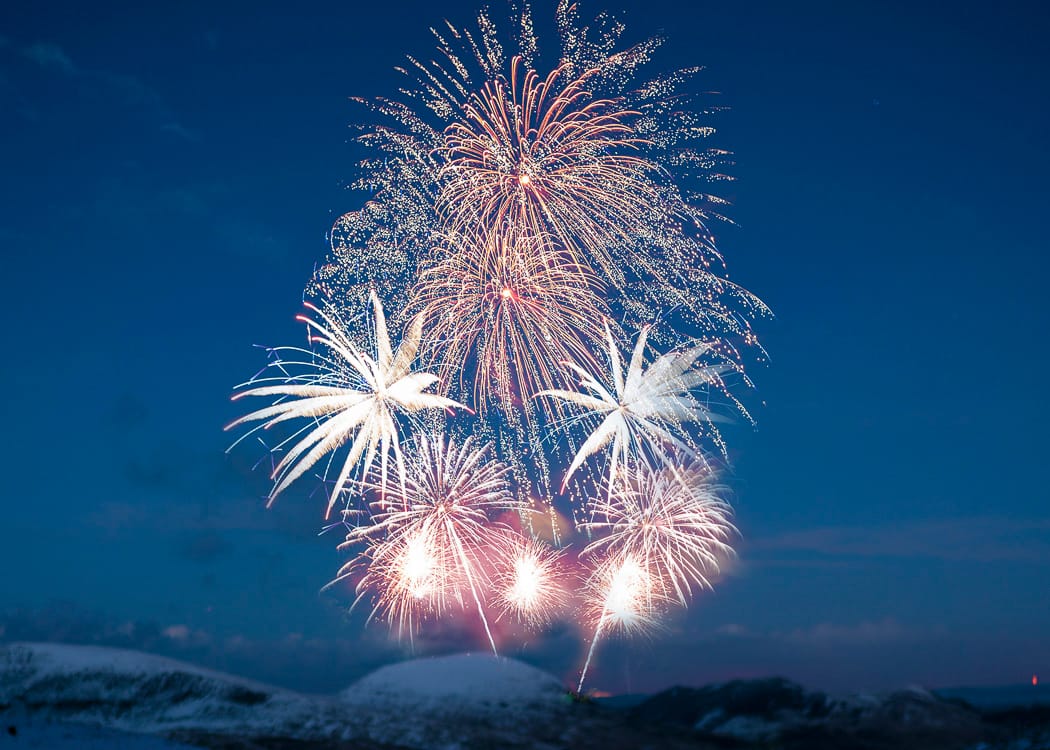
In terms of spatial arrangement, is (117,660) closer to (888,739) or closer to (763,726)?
(763,726)

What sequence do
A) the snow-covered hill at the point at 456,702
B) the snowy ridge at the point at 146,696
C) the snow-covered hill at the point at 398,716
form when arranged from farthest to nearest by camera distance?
the snowy ridge at the point at 146,696
the snow-covered hill at the point at 456,702
the snow-covered hill at the point at 398,716

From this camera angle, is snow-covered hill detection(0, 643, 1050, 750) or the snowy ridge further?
the snowy ridge

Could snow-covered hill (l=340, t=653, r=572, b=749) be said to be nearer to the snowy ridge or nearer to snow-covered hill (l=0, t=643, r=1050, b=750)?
snow-covered hill (l=0, t=643, r=1050, b=750)

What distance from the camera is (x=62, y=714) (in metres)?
56.1

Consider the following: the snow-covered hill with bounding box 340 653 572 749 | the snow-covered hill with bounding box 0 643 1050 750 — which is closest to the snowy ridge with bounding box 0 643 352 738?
the snow-covered hill with bounding box 0 643 1050 750

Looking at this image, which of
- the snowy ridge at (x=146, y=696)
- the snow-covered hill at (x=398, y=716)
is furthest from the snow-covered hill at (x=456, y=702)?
the snowy ridge at (x=146, y=696)

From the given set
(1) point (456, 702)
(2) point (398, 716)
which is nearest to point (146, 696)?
(2) point (398, 716)

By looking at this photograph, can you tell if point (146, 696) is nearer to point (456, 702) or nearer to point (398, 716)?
point (398, 716)

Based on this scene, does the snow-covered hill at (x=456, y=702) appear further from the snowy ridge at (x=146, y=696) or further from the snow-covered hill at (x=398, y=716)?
the snowy ridge at (x=146, y=696)

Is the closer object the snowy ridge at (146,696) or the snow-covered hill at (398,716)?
the snow-covered hill at (398,716)

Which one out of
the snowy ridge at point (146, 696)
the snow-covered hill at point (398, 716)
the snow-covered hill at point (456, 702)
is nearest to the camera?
the snow-covered hill at point (398, 716)

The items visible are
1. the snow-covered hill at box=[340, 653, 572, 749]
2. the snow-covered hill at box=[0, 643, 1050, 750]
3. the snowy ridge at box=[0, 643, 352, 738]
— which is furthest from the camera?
the snowy ridge at box=[0, 643, 352, 738]

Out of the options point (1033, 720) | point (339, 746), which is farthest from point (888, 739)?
point (339, 746)

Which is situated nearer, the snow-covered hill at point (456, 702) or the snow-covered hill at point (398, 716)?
the snow-covered hill at point (398, 716)
